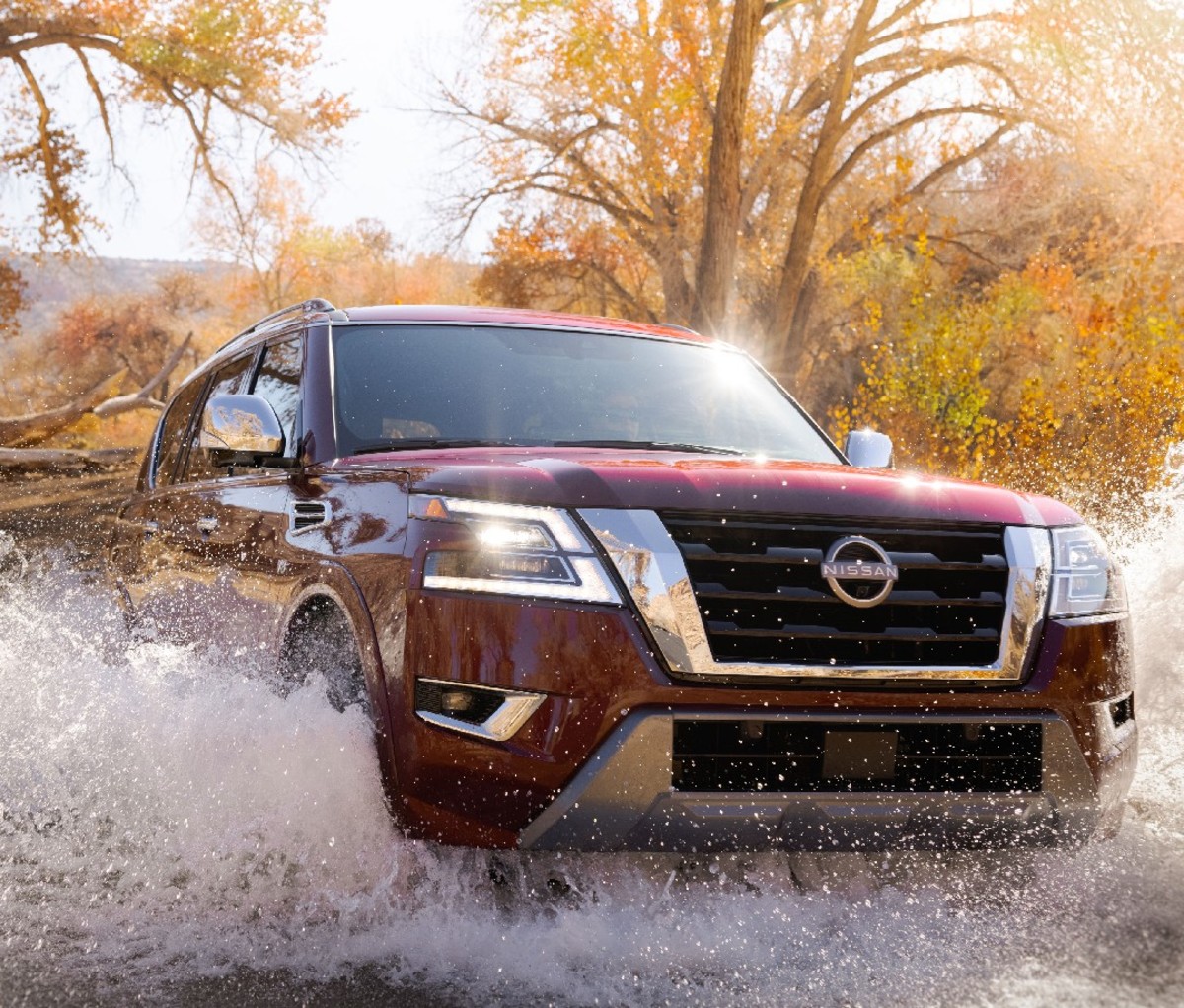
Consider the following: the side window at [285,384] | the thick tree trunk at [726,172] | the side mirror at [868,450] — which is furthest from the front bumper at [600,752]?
the thick tree trunk at [726,172]

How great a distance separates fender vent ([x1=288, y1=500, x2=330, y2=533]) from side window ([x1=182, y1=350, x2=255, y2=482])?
1153mm

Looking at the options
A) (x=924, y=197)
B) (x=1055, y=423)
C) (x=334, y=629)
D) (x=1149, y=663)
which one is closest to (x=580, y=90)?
(x=924, y=197)

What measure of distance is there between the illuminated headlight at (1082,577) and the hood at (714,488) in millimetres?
71

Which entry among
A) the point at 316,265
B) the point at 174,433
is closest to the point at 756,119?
the point at 174,433

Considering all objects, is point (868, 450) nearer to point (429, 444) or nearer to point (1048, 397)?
point (429, 444)

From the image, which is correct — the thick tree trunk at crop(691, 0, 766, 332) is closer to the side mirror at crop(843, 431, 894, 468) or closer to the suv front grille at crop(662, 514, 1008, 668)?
the side mirror at crop(843, 431, 894, 468)

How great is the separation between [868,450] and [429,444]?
1651 millimetres

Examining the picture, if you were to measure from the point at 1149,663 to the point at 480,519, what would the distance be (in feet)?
14.6

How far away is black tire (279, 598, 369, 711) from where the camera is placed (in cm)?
382

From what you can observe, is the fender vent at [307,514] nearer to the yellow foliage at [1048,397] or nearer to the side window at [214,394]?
the side window at [214,394]

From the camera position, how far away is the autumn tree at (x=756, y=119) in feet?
58.3

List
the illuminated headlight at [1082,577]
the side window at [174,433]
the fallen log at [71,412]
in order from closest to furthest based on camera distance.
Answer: the illuminated headlight at [1082,577], the side window at [174,433], the fallen log at [71,412]

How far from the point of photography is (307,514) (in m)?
4.26

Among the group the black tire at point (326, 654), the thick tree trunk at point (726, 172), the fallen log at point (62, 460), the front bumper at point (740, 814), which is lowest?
the fallen log at point (62, 460)
